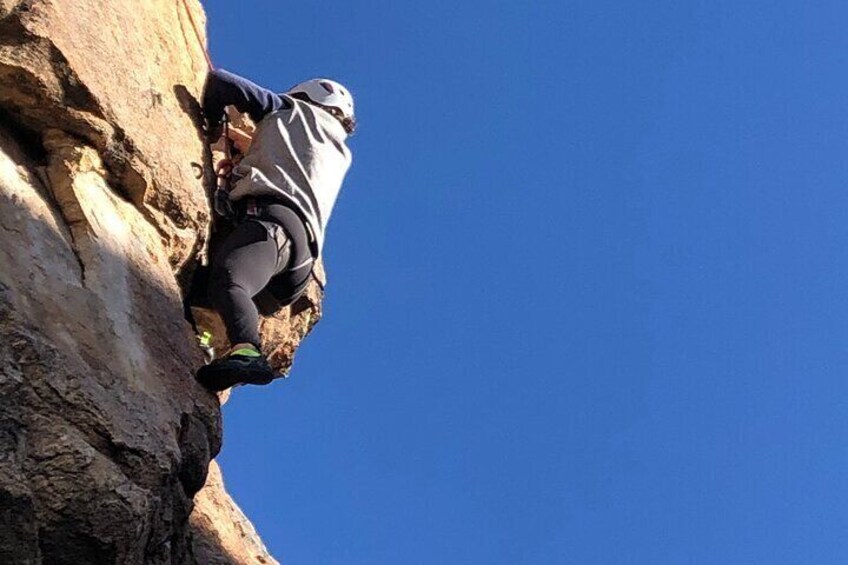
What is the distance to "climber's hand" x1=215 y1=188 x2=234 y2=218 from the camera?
19.9 feet

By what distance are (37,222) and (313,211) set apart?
2.25 m

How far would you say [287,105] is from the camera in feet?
23.0

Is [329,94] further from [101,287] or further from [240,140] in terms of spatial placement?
[101,287]

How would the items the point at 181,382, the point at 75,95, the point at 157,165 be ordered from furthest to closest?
the point at 157,165 → the point at 75,95 → the point at 181,382

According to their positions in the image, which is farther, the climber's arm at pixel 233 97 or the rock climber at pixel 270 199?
the climber's arm at pixel 233 97

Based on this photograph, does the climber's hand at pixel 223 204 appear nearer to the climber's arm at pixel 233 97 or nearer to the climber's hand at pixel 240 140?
the climber's arm at pixel 233 97

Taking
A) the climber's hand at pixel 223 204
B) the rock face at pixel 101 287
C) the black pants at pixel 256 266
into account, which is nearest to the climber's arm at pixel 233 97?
the rock face at pixel 101 287

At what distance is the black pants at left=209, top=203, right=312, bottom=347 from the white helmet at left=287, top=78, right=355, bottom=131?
144cm

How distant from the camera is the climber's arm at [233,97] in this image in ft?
21.9

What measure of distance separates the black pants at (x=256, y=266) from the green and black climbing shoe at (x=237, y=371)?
7.3 inches

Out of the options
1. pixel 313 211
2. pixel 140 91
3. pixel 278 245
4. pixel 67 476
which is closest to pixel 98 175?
pixel 140 91

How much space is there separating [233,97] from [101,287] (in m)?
2.55

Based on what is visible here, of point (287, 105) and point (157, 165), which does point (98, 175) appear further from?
point (287, 105)

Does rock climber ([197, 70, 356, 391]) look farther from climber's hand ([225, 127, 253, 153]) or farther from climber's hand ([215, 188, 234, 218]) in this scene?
climber's hand ([225, 127, 253, 153])
